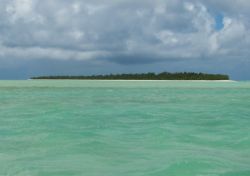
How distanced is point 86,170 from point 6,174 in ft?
3.53

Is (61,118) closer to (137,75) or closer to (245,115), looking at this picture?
(245,115)

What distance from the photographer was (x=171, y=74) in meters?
81.3

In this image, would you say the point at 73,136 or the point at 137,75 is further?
the point at 137,75

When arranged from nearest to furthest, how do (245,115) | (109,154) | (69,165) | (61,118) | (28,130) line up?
1. (69,165)
2. (109,154)
3. (28,130)
4. (61,118)
5. (245,115)

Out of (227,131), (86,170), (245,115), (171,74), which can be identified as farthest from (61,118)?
(171,74)

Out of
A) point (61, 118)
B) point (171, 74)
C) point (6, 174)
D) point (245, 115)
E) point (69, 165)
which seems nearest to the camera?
point (6, 174)

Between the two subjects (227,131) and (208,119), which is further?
(208,119)

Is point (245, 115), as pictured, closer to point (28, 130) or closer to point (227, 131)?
point (227, 131)

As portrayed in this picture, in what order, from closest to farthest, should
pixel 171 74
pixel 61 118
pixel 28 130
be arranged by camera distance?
1. pixel 28 130
2. pixel 61 118
3. pixel 171 74

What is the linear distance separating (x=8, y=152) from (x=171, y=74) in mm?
74395

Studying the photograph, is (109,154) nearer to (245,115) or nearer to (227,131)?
(227,131)

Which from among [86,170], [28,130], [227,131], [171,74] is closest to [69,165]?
[86,170]

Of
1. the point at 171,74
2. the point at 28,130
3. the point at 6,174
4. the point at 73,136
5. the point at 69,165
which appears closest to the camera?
the point at 6,174

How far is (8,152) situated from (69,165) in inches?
59.9
